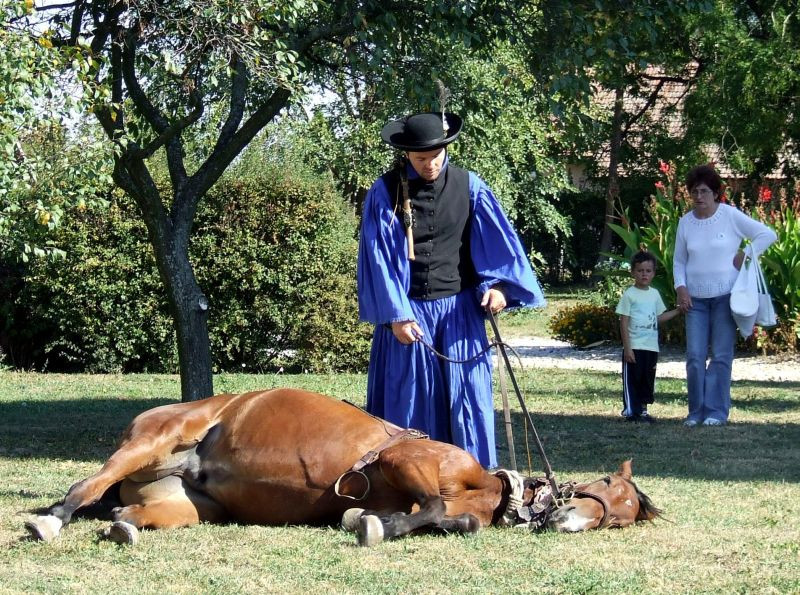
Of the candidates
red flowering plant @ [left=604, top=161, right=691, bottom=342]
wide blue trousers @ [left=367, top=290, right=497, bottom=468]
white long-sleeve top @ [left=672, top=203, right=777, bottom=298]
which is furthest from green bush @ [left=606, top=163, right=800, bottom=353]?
wide blue trousers @ [left=367, top=290, right=497, bottom=468]

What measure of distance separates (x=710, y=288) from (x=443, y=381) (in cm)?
422

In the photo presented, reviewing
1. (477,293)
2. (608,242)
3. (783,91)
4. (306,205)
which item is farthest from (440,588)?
(608,242)

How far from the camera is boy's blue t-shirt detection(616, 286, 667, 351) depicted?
402 inches

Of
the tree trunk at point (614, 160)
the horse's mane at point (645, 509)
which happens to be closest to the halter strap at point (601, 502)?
the horse's mane at point (645, 509)

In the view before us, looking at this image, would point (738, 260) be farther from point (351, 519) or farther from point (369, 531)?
point (369, 531)

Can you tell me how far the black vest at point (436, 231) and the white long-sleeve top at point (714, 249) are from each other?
13.1 ft

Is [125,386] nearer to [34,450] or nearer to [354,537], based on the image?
[34,450]

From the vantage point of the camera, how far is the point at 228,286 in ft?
44.5

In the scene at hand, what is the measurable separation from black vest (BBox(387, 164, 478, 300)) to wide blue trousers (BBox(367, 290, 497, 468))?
0.29 ft

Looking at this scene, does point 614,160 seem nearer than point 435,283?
No

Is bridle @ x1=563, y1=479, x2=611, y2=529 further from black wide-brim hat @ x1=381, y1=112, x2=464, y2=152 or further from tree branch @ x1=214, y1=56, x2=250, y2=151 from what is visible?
tree branch @ x1=214, y1=56, x2=250, y2=151

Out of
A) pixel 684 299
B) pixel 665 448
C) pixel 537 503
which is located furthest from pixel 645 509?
pixel 684 299

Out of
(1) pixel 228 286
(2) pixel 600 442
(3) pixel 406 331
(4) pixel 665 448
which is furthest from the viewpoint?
(1) pixel 228 286

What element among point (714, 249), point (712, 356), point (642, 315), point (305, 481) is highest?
point (714, 249)
